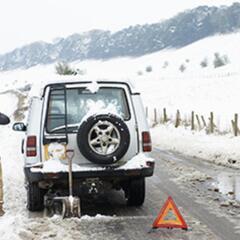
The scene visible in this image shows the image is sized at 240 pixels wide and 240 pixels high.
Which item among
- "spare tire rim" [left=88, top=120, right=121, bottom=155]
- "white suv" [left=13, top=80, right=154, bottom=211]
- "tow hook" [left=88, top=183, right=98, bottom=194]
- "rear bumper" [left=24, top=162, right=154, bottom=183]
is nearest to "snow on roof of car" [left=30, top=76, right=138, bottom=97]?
"white suv" [left=13, top=80, right=154, bottom=211]

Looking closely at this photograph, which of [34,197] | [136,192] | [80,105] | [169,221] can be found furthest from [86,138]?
[169,221]

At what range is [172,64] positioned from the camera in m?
180

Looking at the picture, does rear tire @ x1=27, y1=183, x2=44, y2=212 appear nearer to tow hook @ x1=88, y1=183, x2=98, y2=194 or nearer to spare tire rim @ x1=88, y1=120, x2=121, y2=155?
tow hook @ x1=88, y1=183, x2=98, y2=194

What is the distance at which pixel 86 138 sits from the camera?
24.0ft

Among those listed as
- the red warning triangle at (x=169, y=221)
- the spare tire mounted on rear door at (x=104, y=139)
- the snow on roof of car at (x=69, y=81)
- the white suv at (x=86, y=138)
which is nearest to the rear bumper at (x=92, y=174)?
the white suv at (x=86, y=138)

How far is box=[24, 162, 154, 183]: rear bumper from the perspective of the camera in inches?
291

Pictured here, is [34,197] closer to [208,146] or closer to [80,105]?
[80,105]

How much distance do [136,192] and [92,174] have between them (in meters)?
1.06

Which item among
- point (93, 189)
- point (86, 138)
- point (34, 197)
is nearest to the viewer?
point (86, 138)

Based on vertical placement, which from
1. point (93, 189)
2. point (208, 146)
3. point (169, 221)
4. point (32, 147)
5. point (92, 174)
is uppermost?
point (32, 147)

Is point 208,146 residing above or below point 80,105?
below

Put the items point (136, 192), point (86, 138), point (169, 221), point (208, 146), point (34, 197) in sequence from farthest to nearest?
point (208, 146) < point (136, 192) < point (34, 197) < point (86, 138) < point (169, 221)

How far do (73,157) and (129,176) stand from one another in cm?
86

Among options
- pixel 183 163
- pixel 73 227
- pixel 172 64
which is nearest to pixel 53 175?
pixel 73 227
